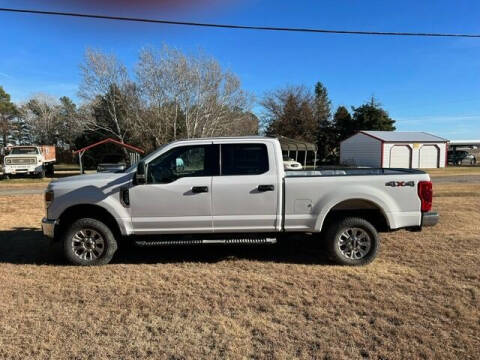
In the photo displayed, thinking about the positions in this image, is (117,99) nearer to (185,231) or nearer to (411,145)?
(411,145)

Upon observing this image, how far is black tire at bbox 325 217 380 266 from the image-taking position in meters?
5.72

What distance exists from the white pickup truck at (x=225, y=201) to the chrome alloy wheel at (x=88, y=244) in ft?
0.05

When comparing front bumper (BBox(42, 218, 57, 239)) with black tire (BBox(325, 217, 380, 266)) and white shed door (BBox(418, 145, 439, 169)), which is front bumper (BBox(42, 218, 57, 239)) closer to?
black tire (BBox(325, 217, 380, 266))

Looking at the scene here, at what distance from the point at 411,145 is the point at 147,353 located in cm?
3969

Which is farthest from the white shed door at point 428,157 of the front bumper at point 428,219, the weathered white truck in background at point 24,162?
the front bumper at point 428,219

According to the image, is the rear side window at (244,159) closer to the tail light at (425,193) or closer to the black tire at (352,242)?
the black tire at (352,242)

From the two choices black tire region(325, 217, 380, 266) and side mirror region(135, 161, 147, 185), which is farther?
black tire region(325, 217, 380, 266)

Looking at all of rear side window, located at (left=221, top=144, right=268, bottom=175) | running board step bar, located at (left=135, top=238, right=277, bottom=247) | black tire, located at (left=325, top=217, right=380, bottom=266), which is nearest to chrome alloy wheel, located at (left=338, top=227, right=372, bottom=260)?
black tire, located at (left=325, top=217, right=380, bottom=266)

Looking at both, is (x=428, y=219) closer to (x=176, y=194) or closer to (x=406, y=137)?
(x=176, y=194)

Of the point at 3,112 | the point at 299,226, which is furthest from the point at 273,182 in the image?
the point at 3,112

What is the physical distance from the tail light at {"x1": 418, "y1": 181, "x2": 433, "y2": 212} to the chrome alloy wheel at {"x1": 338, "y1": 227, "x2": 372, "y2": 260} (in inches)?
35.8

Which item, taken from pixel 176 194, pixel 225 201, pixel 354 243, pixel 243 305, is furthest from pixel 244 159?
pixel 243 305

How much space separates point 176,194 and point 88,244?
61.7 inches

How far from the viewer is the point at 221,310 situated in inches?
168
